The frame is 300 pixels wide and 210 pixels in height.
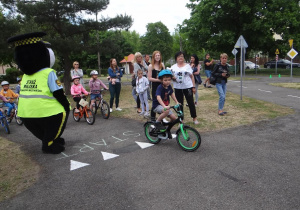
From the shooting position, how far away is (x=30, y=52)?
188 inches

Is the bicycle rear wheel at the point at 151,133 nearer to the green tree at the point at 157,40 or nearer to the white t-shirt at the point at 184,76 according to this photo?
the white t-shirt at the point at 184,76

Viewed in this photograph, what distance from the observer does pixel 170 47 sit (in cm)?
6856

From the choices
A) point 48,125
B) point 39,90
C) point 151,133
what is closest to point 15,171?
point 48,125

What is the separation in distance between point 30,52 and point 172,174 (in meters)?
3.57

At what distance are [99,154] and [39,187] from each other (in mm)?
1437

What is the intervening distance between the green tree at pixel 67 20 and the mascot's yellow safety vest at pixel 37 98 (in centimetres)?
910

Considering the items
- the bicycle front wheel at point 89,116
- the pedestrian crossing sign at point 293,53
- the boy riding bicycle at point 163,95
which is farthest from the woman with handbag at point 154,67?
the pedestrian crossing sign at point 293,53

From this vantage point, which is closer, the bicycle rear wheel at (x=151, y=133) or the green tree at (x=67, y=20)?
the bicycle rear wheel at (x=151, y=133)

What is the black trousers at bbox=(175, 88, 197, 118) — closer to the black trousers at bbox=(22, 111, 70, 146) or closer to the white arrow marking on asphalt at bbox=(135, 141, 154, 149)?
the white arrow marking on asphalt at bbox=(135, 141, 154, 149)

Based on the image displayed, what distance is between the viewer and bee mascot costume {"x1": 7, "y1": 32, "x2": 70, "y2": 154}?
15.7 ft

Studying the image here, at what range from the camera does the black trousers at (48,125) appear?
195 inches

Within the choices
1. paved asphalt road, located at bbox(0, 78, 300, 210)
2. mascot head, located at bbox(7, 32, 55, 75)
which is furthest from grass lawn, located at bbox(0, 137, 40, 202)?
mascot head, located at bbox(7, 32, 55, 75)

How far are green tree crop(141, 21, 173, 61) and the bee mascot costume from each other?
62.6 meters

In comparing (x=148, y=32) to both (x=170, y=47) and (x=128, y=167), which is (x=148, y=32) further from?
(x=128, y=167)
